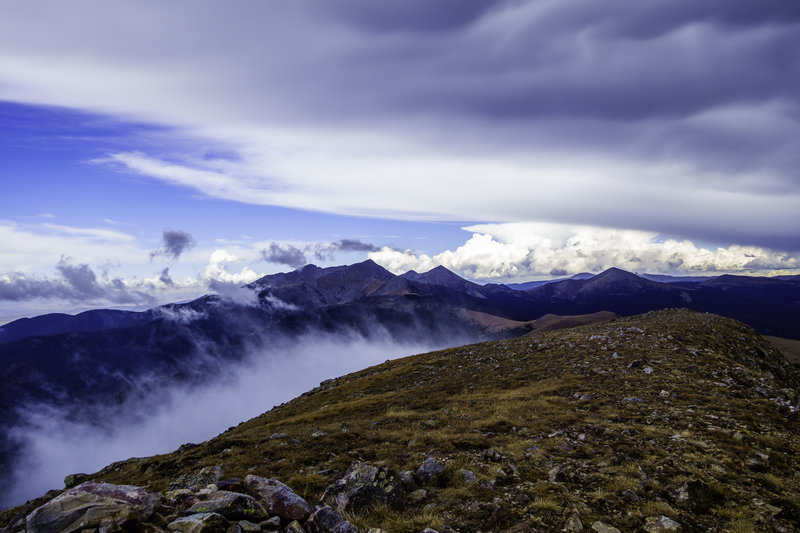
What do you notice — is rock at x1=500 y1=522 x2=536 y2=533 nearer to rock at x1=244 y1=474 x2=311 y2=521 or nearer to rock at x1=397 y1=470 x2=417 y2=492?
rock at x1=397 y1=470 x2=417 y2=492

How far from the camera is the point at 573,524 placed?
425 inches

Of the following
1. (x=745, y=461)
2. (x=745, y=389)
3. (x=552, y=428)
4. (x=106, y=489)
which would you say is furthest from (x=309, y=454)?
(x=745, y=389)

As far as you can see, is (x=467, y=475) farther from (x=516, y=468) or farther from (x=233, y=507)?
(x=233, y=507)

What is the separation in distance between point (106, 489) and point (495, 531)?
1097 cm

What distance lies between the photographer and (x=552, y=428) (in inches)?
802

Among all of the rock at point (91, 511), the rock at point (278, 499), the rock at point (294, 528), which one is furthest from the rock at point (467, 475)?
the rock at point (91, 511)

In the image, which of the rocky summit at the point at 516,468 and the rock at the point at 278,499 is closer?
the rocky summit at the point at 516,468

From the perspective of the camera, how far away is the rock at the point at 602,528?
1042 cm

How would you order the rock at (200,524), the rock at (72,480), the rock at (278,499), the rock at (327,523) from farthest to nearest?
the rock at (72,480)
the rock at (278,499)
the rock at (327,523)
the rock at (200,524)

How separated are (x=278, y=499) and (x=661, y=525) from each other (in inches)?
442

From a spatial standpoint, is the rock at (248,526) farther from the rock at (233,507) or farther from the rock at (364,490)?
the rock at (364,490)

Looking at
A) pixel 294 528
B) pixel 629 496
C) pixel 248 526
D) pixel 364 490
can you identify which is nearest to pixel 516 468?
pixel 629 496

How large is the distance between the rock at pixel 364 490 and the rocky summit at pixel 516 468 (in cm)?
5

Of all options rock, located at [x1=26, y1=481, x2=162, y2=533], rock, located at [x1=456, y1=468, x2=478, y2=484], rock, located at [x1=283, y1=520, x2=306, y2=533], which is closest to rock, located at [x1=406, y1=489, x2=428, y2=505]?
rock, located at [x1=456, y1=468, x2=478, y2=484]
